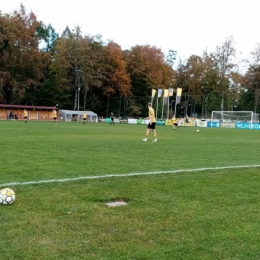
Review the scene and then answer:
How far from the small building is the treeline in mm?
4306

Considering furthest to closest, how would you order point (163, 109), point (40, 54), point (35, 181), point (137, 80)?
point (137, 80), point (40, 54), point (163, 109), point (35, 181)

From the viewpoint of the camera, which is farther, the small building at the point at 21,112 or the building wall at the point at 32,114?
the building wall at the point at 32,114

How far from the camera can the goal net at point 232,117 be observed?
46694 millimetres

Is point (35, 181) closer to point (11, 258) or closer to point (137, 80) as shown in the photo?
point (11, 258)

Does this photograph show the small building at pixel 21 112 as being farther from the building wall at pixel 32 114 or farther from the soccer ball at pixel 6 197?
the soccer ball at pixel 6 197

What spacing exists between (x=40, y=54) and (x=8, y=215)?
59.3 meters

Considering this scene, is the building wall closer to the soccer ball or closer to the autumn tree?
the autumn tree

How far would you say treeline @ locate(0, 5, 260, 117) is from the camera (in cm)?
5719

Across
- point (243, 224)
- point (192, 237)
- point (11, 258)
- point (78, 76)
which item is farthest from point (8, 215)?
point (78, 76)

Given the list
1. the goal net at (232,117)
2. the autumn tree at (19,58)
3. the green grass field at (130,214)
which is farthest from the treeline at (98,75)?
the green grass field at (130,214)

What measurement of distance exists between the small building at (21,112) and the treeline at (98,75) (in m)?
4.31

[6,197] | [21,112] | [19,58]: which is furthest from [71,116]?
[6,197]

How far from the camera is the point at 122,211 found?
4.81 metres

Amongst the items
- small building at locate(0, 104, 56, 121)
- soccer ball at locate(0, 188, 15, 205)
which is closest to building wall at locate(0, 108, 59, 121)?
small building at locate(0, 104, 56, 121)
